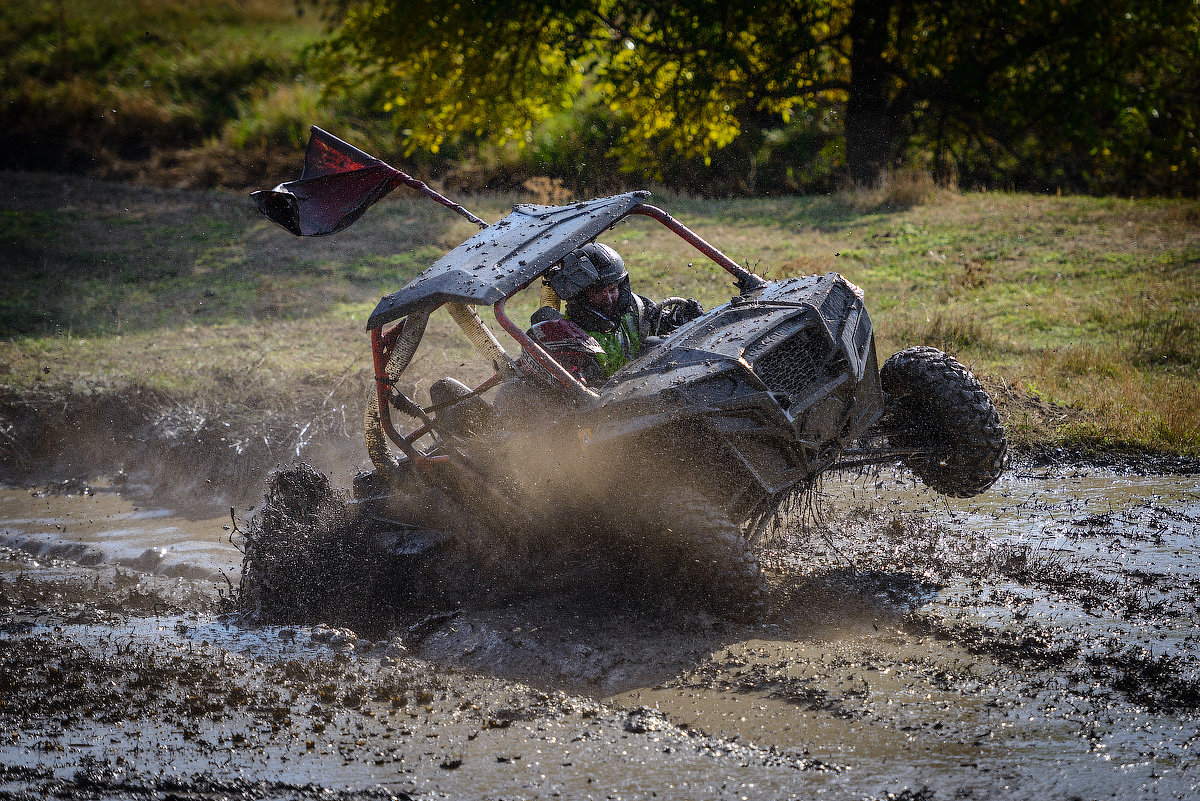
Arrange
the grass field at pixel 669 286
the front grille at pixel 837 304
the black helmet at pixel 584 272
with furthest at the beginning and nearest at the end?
the grass field at pixel 669 286 → the black helmet at pixel 584 272 → the front grille at pixel 837 304

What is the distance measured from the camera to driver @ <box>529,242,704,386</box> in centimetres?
549

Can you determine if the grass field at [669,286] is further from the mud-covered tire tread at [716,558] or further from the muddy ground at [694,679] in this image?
the mud-covered tire tread at [716,558]

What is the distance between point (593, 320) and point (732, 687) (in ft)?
7.92

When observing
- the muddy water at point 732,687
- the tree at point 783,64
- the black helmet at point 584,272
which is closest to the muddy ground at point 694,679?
the muddy water at point 732,687

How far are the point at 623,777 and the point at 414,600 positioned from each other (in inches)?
88.2

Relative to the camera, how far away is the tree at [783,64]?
14.0 m

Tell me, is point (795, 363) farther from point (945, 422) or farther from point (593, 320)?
point (945, 422)

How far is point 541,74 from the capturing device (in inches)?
559

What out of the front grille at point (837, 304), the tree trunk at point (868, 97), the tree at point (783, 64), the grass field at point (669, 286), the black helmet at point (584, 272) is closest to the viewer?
the front grille at point (837, 304)

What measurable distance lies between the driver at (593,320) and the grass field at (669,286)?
344 cm

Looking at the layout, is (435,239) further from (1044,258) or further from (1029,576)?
(1029,576)

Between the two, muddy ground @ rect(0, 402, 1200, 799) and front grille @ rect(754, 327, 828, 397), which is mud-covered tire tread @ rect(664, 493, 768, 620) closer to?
muddy ground @ rect(0, 402, 1200, 799)

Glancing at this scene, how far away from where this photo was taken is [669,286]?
39.0ft

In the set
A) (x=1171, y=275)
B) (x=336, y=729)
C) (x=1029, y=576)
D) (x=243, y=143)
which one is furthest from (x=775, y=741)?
(x=243, y=143)
